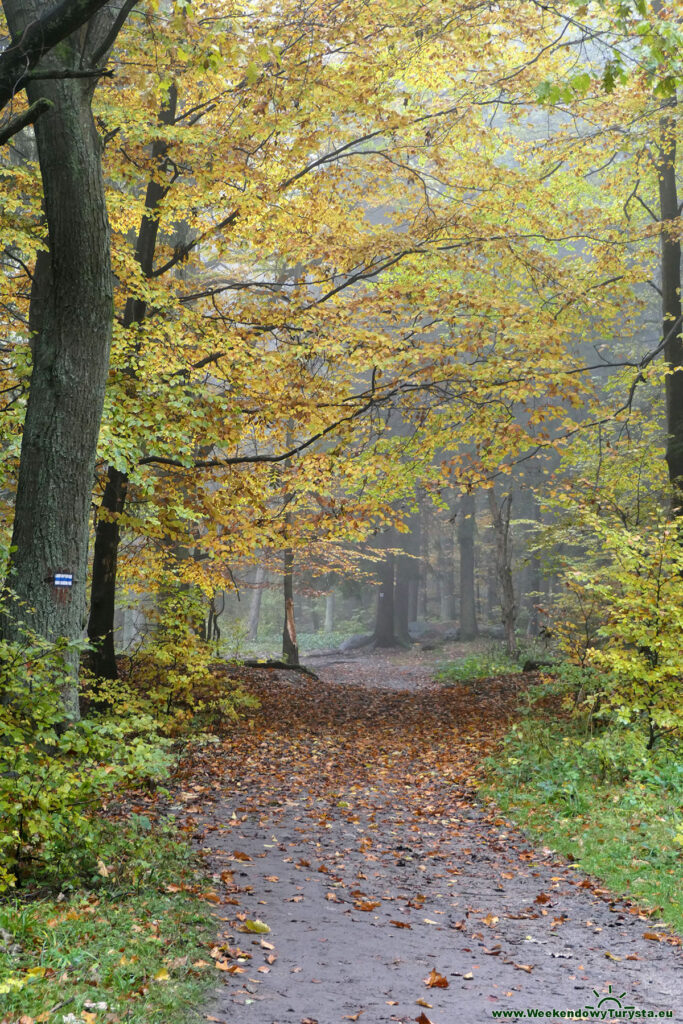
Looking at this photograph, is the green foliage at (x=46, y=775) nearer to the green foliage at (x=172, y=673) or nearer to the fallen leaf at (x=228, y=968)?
the fallen leaf at (x=228, y=968)

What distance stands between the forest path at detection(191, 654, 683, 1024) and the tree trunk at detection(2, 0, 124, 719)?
2.38 m

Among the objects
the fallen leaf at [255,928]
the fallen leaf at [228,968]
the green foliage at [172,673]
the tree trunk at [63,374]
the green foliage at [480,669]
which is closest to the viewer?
the fallen leaf at [228,968]

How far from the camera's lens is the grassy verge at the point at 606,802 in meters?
5.87

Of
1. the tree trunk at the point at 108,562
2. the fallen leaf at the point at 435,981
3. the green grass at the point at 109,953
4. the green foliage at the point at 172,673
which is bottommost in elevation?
the fallen leaf at the point at 435,981

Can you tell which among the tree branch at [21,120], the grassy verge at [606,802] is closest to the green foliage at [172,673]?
the grassy verge at [606,802]

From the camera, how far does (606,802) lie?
7.54 metres

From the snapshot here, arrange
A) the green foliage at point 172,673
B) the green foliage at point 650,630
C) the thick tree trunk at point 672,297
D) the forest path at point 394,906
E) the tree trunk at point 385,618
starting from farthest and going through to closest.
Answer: the tree trunk at point 385,618 → the thick tree trunk at point 672,297 → the green foliage at point 172,673 → the green foliage at point 650,630 → the forest path at point 394,906

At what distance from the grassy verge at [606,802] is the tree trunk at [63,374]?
472 cm

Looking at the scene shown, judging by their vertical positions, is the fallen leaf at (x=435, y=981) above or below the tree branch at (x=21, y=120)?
below

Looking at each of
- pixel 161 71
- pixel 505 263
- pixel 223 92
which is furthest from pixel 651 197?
pixel 161 71

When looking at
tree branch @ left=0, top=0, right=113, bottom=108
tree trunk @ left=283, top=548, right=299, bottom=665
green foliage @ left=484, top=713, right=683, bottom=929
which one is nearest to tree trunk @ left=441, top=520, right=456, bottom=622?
tree trunk @ left=283, top=548, right=299, bottom=665

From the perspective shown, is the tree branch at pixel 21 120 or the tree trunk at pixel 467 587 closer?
the tree branch at pixel 21 120

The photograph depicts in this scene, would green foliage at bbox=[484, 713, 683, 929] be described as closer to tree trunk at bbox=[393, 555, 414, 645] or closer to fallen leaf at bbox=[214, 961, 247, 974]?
fallen leaf at bbox=[214, 961, 247, 974]

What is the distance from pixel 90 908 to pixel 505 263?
11.0 m
